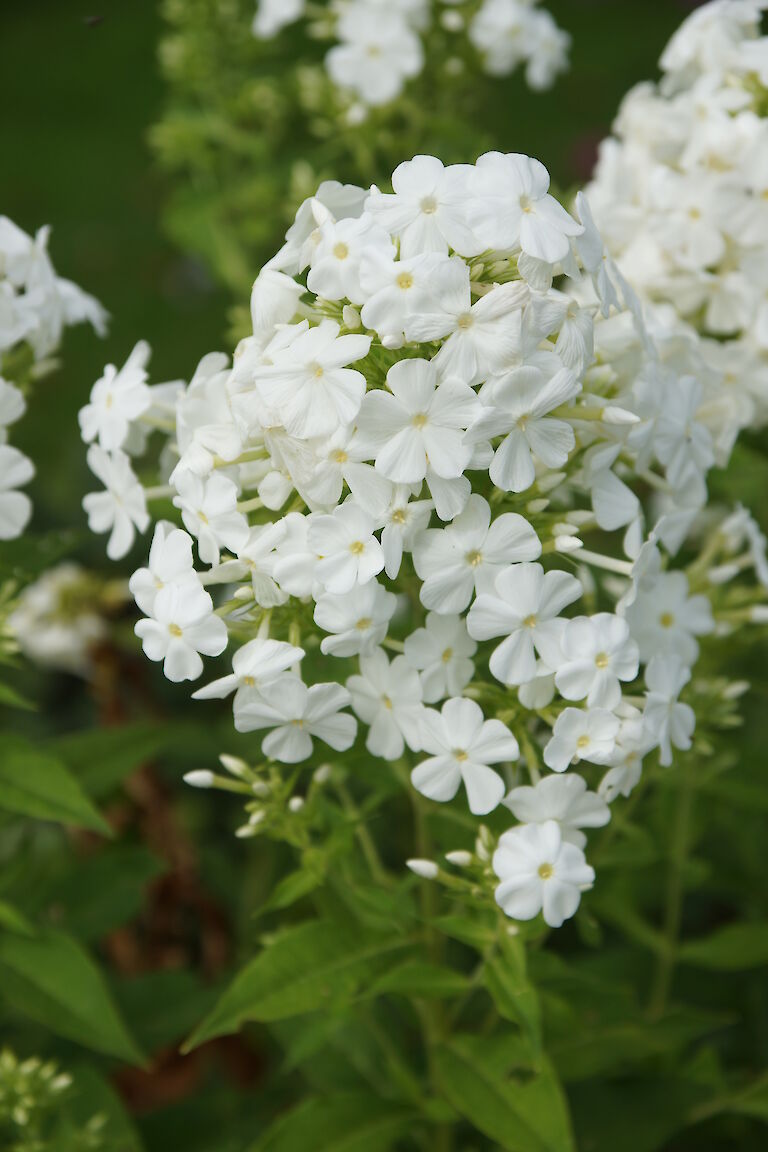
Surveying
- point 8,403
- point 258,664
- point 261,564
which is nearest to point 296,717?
point 258,664

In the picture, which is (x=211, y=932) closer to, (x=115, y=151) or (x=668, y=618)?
(x=668, y=618)

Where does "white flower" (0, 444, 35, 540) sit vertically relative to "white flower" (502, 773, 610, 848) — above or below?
above

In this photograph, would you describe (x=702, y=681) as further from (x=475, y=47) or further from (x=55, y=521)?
(x=55, y=521)

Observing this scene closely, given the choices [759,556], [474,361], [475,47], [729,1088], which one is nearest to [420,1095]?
[729,1088]

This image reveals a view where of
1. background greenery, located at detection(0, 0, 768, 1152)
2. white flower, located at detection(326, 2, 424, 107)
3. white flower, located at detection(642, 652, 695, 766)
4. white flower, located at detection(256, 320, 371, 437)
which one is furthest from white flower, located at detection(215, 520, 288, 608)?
white flower, located at detection(326, 2, 424, 107)

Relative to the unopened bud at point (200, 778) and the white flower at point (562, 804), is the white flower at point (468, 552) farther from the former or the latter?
the unopened bud at point (200, 778)

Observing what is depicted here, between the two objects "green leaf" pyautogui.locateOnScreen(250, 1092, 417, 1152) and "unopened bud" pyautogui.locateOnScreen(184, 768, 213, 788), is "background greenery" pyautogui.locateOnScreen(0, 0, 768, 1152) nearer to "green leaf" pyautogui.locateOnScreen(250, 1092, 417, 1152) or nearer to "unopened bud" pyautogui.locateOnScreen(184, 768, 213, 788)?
"green leaf" pyautogui.locateOnScreen(250, 1092, 417, 1152)
